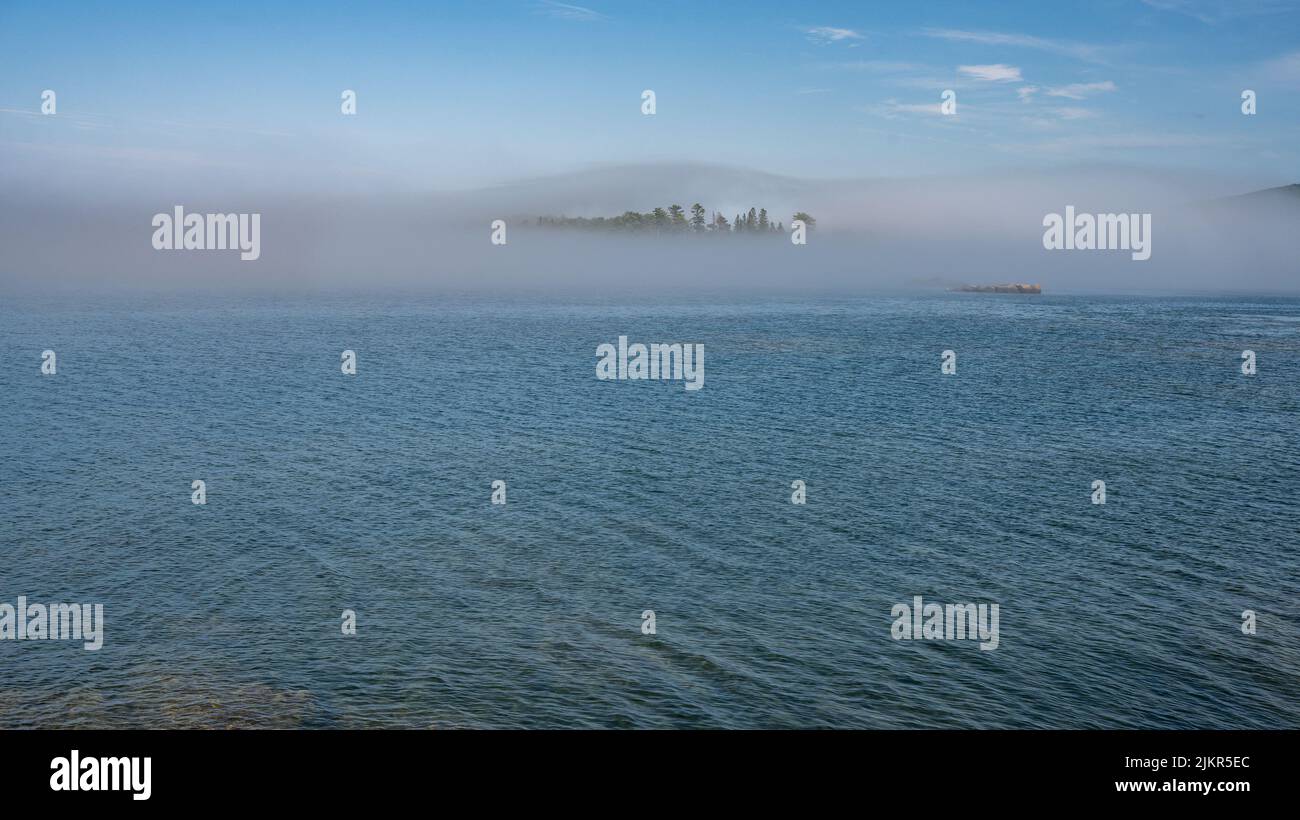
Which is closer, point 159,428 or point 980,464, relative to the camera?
point 980,464

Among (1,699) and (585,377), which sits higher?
(585,377)

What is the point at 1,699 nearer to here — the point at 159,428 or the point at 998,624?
the point at 998,624

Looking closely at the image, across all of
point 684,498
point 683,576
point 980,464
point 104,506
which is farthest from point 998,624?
point 104,506
